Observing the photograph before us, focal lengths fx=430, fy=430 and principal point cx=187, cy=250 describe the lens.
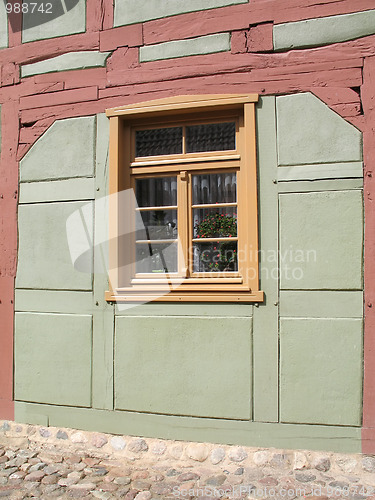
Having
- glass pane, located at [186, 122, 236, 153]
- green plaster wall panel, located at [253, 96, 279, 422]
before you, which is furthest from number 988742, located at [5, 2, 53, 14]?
green plaster wall panel, located at [253, 96, 279, 422]

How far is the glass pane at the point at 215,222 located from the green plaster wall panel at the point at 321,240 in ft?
1.62

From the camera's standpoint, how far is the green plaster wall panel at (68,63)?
4.34 metres

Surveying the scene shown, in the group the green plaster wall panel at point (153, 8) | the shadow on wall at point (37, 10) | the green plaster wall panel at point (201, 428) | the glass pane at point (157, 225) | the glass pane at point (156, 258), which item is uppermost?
the shadow on wall at point (37, 10)

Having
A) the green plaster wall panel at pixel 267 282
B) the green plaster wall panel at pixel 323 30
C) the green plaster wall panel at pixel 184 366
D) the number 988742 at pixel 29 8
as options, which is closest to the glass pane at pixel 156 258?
the green plaster wall panel at pixel 184 366

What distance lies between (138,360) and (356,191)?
2471 mm

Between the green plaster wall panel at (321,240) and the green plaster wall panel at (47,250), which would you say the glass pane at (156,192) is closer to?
the green plaster wall panel at (47,250)

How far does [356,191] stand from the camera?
144 inches

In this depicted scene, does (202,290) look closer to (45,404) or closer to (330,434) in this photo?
(330,434)

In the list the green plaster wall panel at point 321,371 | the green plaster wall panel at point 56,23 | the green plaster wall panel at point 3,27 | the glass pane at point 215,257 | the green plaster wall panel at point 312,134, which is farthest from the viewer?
the green plaster wall panel at point 3,27

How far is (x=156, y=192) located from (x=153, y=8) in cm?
178

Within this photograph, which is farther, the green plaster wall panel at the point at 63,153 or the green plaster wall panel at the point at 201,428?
the green plaster wall panel at the point at 63,153

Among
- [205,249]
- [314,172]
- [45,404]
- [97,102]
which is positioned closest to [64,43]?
[97,102]

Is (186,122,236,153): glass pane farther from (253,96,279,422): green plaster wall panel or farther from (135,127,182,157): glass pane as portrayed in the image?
(253,96,279,422): green plaster wall panel

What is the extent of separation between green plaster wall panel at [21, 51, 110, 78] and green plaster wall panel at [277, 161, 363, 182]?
2.15 metres
